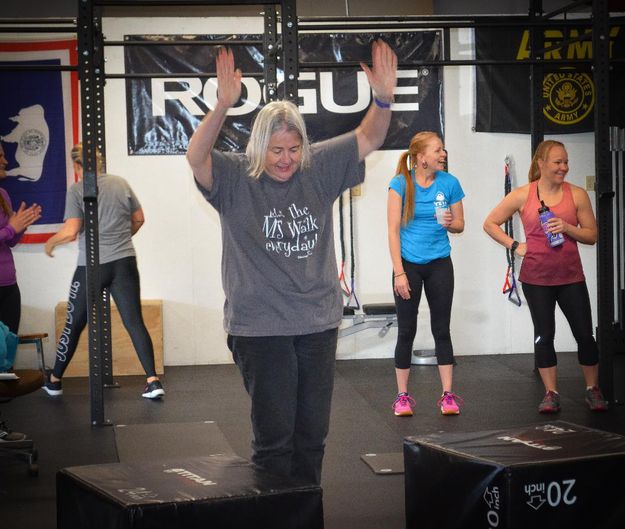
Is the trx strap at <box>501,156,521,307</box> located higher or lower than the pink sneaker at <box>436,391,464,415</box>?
higher

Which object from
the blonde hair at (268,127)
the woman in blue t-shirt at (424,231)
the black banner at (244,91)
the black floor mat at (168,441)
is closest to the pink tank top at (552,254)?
the woman in blue t-shirt at (424,231)

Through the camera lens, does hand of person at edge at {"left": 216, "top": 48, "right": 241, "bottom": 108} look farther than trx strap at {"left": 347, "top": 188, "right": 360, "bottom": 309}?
No

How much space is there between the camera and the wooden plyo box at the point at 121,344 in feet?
21.1

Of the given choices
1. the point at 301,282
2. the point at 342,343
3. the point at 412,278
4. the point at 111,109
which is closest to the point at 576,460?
the point at 301,282

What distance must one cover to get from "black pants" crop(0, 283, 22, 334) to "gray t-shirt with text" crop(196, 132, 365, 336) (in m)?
2.83

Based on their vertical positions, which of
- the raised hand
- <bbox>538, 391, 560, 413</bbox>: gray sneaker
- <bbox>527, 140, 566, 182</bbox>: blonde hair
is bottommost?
<bbox>538, 391, 560, 413</bbox>: gray sneaker

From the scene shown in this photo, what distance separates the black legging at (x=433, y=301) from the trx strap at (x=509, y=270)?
2.11 meters

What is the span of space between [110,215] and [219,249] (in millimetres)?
1524

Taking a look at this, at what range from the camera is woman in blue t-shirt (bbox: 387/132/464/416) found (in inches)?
188

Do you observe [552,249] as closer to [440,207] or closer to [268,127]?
[440,207]

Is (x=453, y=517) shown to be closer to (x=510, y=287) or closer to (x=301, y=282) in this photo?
(x=301, y=282)

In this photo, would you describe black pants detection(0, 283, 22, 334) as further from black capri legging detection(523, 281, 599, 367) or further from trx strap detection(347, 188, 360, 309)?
black capri legging detection(523, 281, 599, 367)

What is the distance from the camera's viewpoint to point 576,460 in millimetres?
2406

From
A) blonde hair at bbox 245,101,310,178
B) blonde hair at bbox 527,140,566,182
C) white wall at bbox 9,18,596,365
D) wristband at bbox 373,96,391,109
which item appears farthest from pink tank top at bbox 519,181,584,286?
blonde hair at bbox 245,101,310,178
